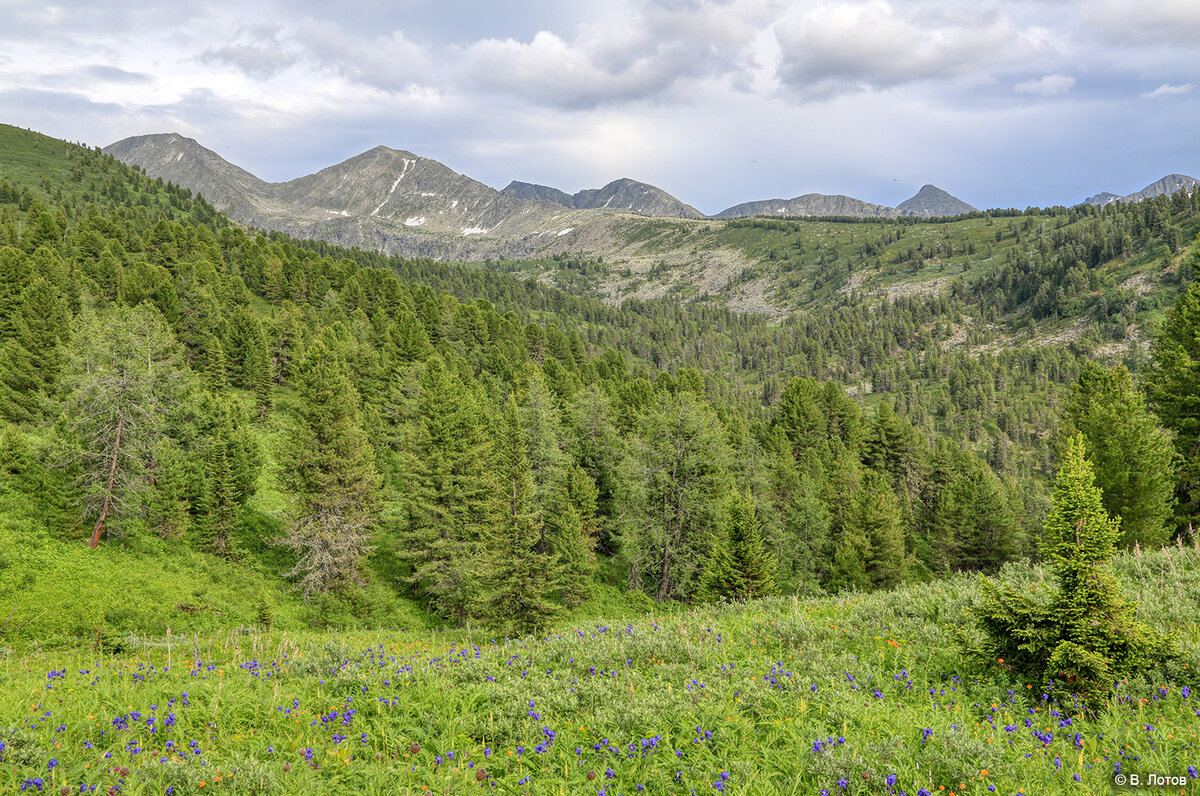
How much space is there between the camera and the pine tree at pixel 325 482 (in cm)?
3219

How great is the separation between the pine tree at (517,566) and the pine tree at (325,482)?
948cm

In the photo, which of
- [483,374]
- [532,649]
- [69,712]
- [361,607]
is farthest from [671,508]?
[483,374]

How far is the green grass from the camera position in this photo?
223 inches

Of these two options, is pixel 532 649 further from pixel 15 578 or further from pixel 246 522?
pixel 246 522

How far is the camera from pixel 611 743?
6785mm

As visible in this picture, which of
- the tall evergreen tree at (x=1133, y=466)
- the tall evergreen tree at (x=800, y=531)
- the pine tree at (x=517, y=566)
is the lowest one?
the tall evergreen tree at (x=800, y=531)

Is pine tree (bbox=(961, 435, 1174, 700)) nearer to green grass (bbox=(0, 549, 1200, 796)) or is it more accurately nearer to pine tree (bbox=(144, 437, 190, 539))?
green grass (bbox=(0, 549, 1200, 796))

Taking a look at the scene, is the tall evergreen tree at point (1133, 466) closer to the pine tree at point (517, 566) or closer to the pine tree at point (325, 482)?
the pine tree at point (517, 566)

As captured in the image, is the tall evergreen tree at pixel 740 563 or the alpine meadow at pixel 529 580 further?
the tall evergreen tree at pixel 740 563

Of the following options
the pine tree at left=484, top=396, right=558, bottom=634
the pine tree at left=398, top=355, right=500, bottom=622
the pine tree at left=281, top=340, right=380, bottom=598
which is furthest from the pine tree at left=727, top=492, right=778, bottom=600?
the pine tree at left=281, top=340, right=380, bottom=598

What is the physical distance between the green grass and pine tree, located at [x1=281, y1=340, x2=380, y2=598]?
23.1m

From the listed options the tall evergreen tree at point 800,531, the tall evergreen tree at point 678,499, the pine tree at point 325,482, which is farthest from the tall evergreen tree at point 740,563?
the pine tree at point 325,482

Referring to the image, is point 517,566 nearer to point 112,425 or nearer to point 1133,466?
point 112,425

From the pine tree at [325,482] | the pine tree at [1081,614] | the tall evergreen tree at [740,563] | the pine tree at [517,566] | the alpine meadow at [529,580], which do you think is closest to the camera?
the alpine meadow at [529,580]
